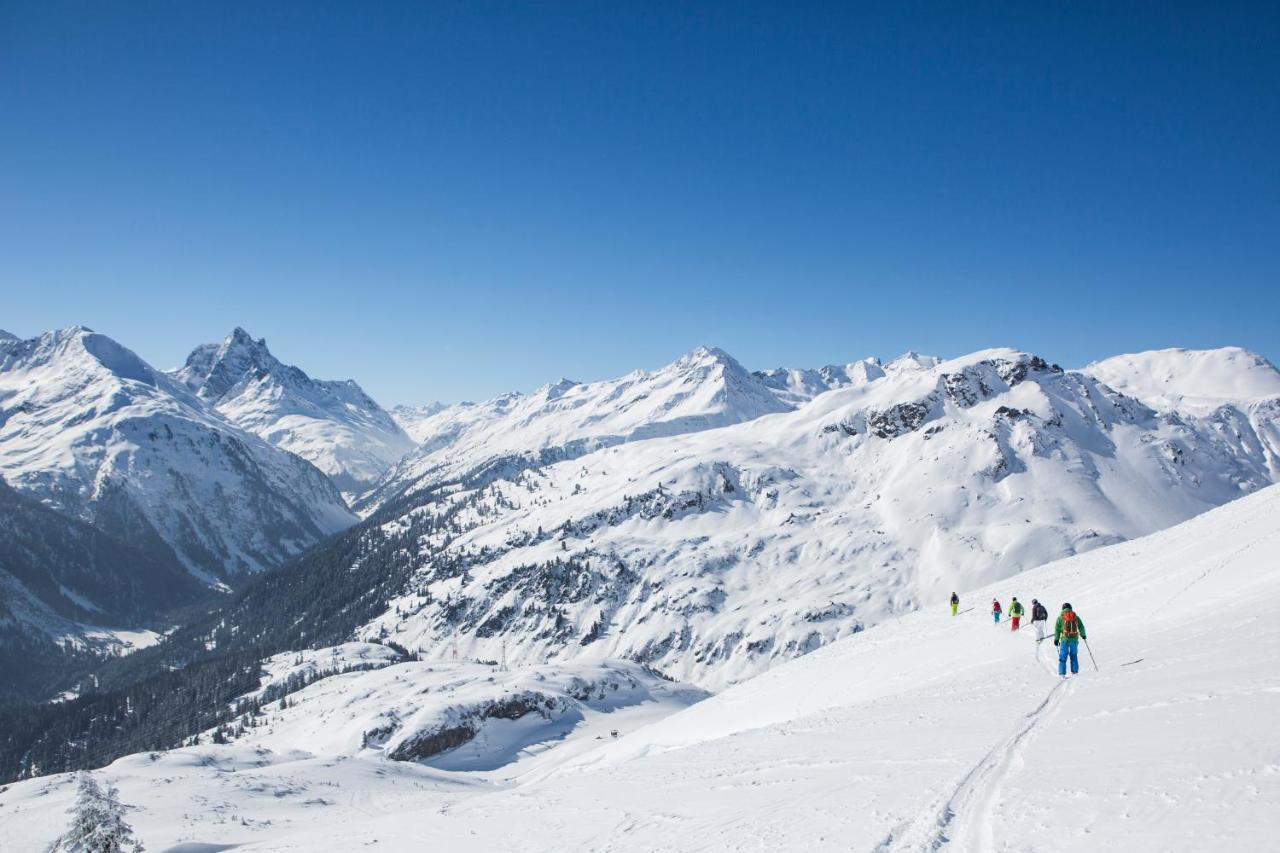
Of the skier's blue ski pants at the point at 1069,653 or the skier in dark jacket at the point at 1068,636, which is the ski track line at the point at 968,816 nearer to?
the skier in dark jacket at the point at 1068,636

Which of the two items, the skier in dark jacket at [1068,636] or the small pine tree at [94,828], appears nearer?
the skier in dark jacket at [1068,636]

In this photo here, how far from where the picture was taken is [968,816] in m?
13.9

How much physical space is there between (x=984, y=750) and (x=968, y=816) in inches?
158

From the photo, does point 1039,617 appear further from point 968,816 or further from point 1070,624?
point 968,816

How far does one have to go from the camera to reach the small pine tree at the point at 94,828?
131 ft

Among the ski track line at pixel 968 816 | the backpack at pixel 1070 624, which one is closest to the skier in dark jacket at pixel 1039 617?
the backpack at pixel 1070 624

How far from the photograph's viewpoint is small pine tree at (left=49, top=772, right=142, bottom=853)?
39.8 metres

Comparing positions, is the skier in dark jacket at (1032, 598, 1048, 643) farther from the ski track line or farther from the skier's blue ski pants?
the ski track line

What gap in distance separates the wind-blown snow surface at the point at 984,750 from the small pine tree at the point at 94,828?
520 centimetres

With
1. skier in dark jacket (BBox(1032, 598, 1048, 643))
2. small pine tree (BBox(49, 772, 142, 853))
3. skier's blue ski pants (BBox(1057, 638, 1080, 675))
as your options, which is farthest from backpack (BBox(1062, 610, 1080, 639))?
small pine tree (BBox(49, 772, 142, 853))

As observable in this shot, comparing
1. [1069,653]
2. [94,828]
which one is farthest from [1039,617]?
[94,828]

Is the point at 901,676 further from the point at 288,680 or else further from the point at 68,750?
the point at 68,750

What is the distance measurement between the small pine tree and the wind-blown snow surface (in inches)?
205

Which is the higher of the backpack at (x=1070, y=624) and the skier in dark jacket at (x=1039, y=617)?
the backpack at (x=1070, y=624)
